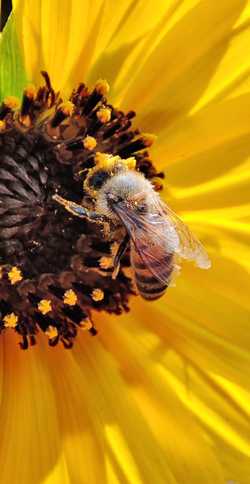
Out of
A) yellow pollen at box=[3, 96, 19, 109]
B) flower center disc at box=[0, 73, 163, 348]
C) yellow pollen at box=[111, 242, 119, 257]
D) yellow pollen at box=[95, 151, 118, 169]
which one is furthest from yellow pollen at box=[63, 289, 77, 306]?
yellow pollen at box=[3, 96, 19, 109]

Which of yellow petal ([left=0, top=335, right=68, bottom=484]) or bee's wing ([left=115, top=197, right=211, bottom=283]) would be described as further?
yellow petal ([left=0, top=335, right=68, bottom=484])

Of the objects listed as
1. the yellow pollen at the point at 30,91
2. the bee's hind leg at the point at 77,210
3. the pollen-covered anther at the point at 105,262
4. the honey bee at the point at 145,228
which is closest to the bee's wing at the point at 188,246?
the honey bee at the point at 145,228

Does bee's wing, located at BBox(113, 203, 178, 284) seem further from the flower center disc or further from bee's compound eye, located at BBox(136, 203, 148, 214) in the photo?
the flower center disc

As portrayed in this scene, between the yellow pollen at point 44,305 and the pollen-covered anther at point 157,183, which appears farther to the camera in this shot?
the pollen-covered anther at point 157,183

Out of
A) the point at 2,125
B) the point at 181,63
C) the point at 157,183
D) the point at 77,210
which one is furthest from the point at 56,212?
the point at 181,63

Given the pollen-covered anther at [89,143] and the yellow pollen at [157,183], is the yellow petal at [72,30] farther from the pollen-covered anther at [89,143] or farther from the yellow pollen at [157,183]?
the yellow pollen at [157,183]

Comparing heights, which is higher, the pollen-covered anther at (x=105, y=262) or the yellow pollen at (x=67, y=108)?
the yellow pollen at (x=67, y=108)

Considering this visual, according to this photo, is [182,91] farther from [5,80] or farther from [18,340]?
[18,340]
